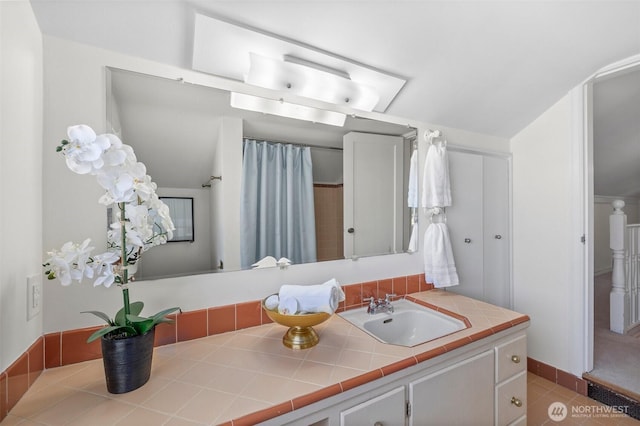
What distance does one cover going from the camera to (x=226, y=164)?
1.19 m

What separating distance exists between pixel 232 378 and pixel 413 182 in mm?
1411

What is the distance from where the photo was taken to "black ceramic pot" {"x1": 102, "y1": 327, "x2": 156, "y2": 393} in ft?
2.43

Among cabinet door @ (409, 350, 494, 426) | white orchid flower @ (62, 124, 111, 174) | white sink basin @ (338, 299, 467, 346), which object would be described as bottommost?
cabinet door @ (409, 350, 494, 426)

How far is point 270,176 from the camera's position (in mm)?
1283

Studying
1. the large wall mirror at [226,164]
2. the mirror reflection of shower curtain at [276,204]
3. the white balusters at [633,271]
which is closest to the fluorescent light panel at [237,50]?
the large wall mirror at [226,164]

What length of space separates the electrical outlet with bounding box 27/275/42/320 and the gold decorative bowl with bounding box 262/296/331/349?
2.27ft

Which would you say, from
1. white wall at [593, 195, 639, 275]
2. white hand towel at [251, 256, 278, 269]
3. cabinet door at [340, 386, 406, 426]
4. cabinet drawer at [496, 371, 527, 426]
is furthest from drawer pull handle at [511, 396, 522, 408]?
white wall at [593, 195, 639, 275]

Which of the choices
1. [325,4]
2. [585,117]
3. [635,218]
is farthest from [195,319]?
[635,218]

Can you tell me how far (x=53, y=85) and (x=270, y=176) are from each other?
0.80 meters

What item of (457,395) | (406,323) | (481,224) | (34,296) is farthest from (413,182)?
(34,296)

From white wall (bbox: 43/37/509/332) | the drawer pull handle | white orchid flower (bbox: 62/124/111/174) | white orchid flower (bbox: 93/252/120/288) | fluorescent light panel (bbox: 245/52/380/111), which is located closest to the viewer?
white orchid flower (bbox: 62/124/111/174)

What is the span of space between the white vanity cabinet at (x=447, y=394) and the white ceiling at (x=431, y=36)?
4.22 ft

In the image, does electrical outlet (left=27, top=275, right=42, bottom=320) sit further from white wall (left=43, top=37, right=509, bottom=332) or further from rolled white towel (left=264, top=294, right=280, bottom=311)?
rolled white towel (left=264, top=294, right=280, bottom=311)

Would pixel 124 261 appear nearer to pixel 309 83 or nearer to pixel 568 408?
pixel 309 83
